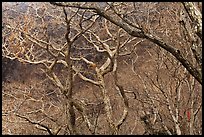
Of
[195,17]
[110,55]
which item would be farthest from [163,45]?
[110,55]

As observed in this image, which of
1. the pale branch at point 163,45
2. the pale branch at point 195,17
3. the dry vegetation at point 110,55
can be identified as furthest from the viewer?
the dry vegetation at point 110,55

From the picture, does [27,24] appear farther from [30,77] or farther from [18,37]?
[30,77]

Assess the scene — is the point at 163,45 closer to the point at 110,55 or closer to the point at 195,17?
the point at 195,17

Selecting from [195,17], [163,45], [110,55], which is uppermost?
[110,55]

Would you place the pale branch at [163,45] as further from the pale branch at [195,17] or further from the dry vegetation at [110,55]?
the pale branch at [195,17]

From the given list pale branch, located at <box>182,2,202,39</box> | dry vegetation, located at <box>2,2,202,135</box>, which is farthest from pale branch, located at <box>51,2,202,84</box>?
pale branch, located at <box>182,2,202,39</box>

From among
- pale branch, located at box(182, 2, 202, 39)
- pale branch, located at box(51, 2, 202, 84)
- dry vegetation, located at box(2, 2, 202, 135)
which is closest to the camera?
pale branch, located at box(182, 2, 202, 39)

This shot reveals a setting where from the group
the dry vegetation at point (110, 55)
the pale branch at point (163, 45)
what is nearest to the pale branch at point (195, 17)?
the dry vegetation at point (110, 55)

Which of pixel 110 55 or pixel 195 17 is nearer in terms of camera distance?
pixel 195 17

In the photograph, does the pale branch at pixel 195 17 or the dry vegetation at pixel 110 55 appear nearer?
the pale branch at pixel 195 17

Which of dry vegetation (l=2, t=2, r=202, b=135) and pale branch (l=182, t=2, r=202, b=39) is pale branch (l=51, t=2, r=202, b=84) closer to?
dry vegetation (l=2, t=2, r=202, b=135)

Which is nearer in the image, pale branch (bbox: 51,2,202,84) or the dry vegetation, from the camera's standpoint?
A: pale branch (bbox: 51,2,202,84)

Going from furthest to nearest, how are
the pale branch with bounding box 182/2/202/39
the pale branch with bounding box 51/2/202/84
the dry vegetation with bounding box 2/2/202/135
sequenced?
the dry vegetation with bounding box 2/2/202/135
the pale branch with bounding box 51/2/202/84
the pale branch with bounding box 182/2/202/39

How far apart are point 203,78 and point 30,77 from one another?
16.5 m
